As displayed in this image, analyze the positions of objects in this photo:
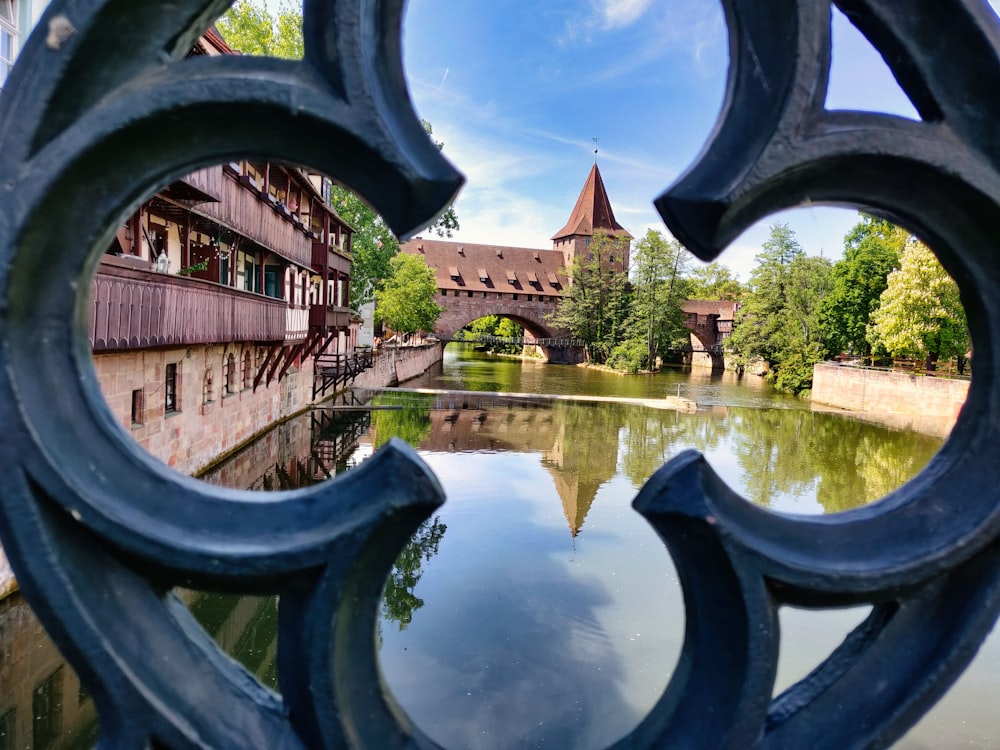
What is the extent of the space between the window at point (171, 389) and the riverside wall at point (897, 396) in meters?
21.1

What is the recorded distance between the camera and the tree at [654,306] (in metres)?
44.5

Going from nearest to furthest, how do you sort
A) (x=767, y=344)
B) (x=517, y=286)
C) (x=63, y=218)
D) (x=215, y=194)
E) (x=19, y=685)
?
(x=63, y=218), (x=19, y=685), (x=215, y=194), (x=767, y=344), (x=517, y=286)

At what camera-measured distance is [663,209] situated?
595 millimetres

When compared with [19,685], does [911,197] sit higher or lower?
higher

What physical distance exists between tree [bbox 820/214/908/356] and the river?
51.5 ft

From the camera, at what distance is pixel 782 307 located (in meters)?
37.4

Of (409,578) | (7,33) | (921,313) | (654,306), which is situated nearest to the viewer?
(7,33)

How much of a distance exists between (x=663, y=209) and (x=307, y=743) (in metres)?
0.56

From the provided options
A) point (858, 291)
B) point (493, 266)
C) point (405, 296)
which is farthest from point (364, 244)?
point (493, 266)

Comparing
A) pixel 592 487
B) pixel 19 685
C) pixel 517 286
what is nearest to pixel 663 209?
pixel 19 685

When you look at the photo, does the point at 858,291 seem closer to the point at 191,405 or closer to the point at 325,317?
the point at 325,317

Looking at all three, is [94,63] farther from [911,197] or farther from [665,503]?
[911,197]

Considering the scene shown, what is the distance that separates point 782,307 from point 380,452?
1581 inches

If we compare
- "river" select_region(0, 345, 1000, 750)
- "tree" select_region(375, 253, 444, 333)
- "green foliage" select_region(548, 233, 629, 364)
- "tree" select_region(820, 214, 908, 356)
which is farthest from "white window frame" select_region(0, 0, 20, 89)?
"green foliage" select_region(548, 233, 629, 364)
